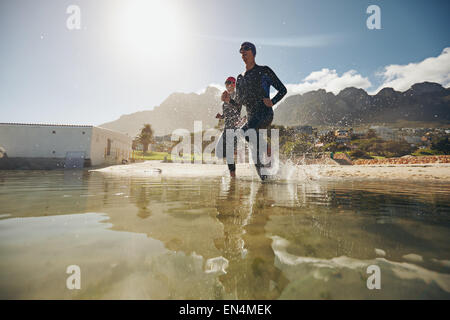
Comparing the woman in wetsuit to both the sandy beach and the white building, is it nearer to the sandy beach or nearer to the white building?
the sandy beach

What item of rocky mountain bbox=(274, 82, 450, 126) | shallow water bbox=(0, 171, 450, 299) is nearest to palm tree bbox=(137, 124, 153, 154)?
shallow water bbox=(0, 171, 450, 299)

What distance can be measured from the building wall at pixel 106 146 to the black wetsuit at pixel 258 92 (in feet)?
76.8

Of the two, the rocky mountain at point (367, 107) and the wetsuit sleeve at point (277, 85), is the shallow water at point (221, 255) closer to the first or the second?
the wetsuit sleeve at point (277, 85)

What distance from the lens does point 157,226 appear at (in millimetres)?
1424

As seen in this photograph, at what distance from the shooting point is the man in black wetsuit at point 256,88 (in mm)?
4617

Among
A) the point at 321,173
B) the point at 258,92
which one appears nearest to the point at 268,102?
the point at 258,92

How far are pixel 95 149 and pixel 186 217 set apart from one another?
26.4m

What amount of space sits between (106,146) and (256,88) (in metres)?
27.8

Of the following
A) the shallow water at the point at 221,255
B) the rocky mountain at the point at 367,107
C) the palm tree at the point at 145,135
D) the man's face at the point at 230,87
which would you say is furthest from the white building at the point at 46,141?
the rocky mountain at the point at 367,107

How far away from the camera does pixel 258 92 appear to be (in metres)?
4.68

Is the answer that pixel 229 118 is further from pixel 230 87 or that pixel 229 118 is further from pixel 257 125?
pixel 257 125

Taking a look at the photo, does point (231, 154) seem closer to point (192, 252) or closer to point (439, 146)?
point (192, 252)

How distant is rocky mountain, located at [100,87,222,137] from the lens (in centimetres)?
16850
